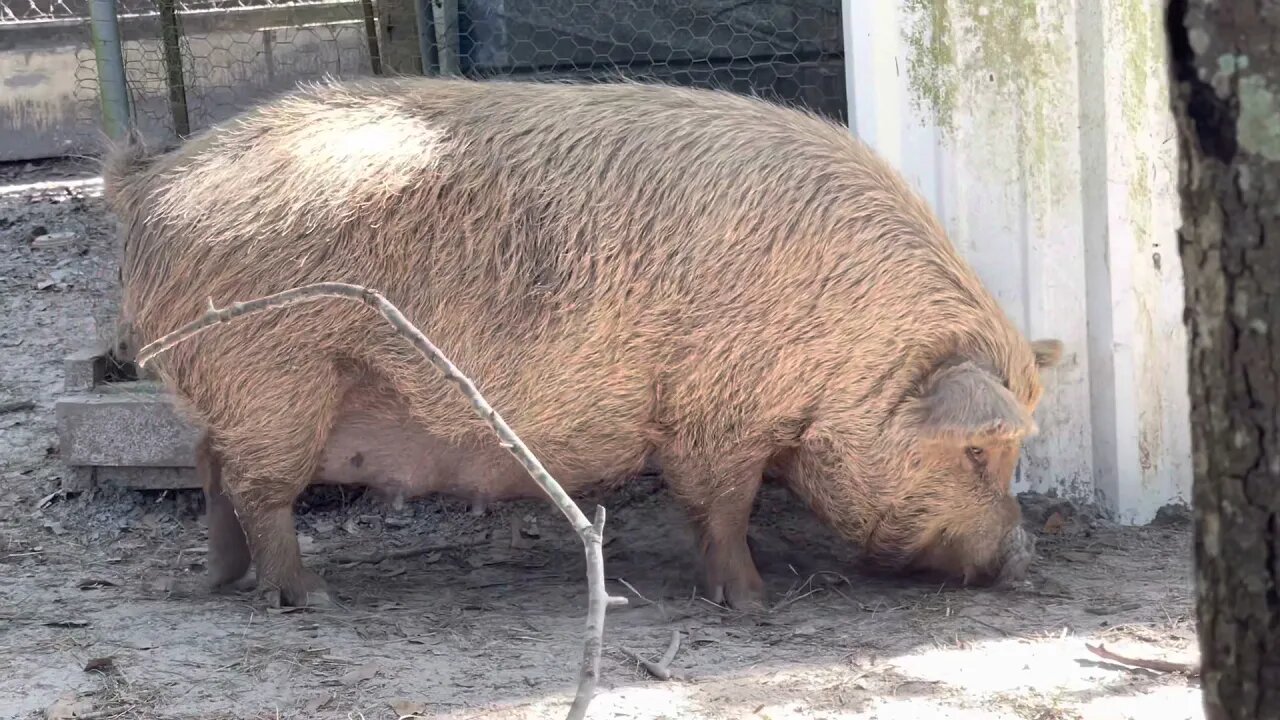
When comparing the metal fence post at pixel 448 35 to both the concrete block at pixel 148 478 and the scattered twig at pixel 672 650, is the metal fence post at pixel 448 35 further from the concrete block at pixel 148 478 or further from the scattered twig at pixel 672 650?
the scattered twig at pixel 672 650

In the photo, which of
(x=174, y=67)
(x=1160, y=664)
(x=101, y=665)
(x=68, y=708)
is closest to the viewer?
(x=68, y=708)

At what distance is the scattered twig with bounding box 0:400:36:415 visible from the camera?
593 cm

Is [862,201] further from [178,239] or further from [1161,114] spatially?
[178,239]

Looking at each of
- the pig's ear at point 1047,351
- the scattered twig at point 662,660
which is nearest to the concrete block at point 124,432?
the scattered twig at point 662,660

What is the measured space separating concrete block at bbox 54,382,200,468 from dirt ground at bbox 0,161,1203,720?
18cm

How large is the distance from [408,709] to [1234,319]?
7.85 ft

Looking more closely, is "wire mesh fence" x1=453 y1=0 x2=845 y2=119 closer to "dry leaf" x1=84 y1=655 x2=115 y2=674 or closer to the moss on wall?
the moss on wall

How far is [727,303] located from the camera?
166 inches

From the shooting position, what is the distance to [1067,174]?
4.95 m

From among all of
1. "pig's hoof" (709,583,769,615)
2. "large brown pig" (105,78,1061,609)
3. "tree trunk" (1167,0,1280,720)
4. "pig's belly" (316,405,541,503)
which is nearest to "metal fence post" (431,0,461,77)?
"large brown pig" (105,78,1061,609)

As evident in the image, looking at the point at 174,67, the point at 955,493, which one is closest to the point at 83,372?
the point at 174,67

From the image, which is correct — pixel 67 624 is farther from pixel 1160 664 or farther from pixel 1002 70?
pixel 1002 70

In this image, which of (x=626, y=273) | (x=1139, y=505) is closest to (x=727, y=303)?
(x=626, y=273)

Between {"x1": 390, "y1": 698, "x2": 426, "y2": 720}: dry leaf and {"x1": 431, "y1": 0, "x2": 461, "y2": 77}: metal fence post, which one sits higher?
{"x1": 431, "y1": 0, "x2": 461, "y2": 77}: metal fence post
